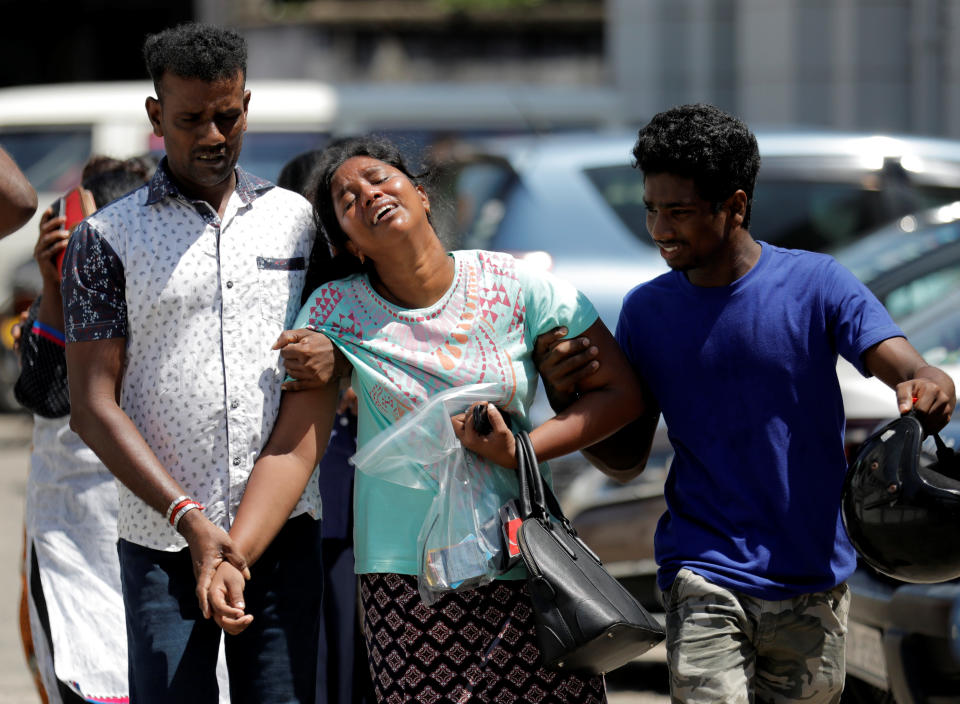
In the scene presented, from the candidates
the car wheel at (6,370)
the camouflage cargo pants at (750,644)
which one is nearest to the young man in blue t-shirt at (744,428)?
the camouflage cargo pants at (750,644)

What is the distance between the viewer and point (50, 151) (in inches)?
469

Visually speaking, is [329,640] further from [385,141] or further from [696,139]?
[696,139]

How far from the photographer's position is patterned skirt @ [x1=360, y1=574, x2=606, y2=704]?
2.83 meters

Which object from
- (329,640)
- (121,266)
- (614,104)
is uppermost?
(121,266)

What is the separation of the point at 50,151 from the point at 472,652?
1008 centimetres

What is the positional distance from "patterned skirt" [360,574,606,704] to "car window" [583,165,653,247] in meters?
3.68

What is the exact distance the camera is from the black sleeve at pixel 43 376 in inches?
142

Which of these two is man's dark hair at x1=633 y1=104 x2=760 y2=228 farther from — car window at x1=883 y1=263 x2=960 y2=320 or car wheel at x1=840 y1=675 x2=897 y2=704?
car window at x1=883 y1=263 x2=960 y2=320

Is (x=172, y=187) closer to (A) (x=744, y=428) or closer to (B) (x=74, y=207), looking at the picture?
(B) (x=74, y=207)

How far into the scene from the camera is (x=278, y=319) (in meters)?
2.96

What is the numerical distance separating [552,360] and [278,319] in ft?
1.95

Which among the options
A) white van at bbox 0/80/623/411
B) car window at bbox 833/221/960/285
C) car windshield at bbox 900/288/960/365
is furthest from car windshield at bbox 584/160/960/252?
white van at bbox 0/80/623/411

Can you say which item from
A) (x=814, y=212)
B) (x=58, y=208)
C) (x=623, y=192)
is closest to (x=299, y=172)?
(x=58, y=208)

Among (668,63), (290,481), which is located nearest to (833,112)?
(668,63)
